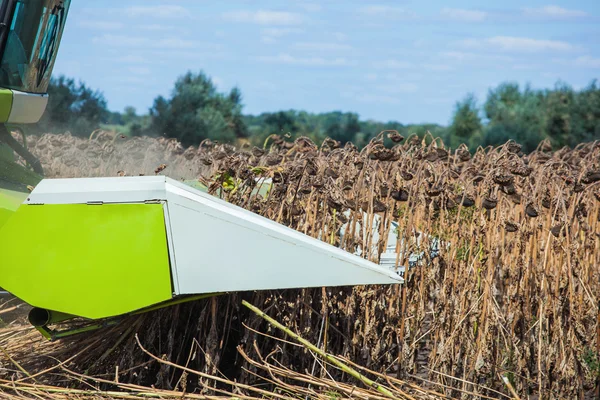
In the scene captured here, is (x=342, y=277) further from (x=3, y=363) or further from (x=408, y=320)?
(x=3, y=363)

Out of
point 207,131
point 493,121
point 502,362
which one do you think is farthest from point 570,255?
point 493,121

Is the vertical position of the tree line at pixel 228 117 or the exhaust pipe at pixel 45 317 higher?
the tree line at pixel 228 117

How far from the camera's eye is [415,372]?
4.25 meters

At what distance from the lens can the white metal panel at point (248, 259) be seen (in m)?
3.19

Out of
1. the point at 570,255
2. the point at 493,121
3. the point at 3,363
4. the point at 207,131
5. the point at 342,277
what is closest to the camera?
the point at 342,277

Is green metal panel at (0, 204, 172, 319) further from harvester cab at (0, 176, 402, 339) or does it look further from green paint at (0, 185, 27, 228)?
green paint at (0, 185, 27, 228)

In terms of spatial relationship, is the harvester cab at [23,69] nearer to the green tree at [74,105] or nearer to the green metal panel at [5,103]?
the green metal panel at [5,103]

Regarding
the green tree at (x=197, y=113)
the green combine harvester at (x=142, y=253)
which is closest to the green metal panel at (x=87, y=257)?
A: the green combine harvester at (x=142, y=253)

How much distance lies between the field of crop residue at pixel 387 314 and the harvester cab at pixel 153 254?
0.62m

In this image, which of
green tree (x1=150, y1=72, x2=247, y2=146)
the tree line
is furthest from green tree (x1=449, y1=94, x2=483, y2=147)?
green tree (x1=150, y1=72, x2=247, y2=146)

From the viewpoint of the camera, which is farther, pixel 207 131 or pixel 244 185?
pixel 207 131

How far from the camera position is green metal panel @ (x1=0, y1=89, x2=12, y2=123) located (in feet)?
14.4

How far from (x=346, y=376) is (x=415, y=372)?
393 mm

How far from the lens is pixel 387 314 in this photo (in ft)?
13.5
